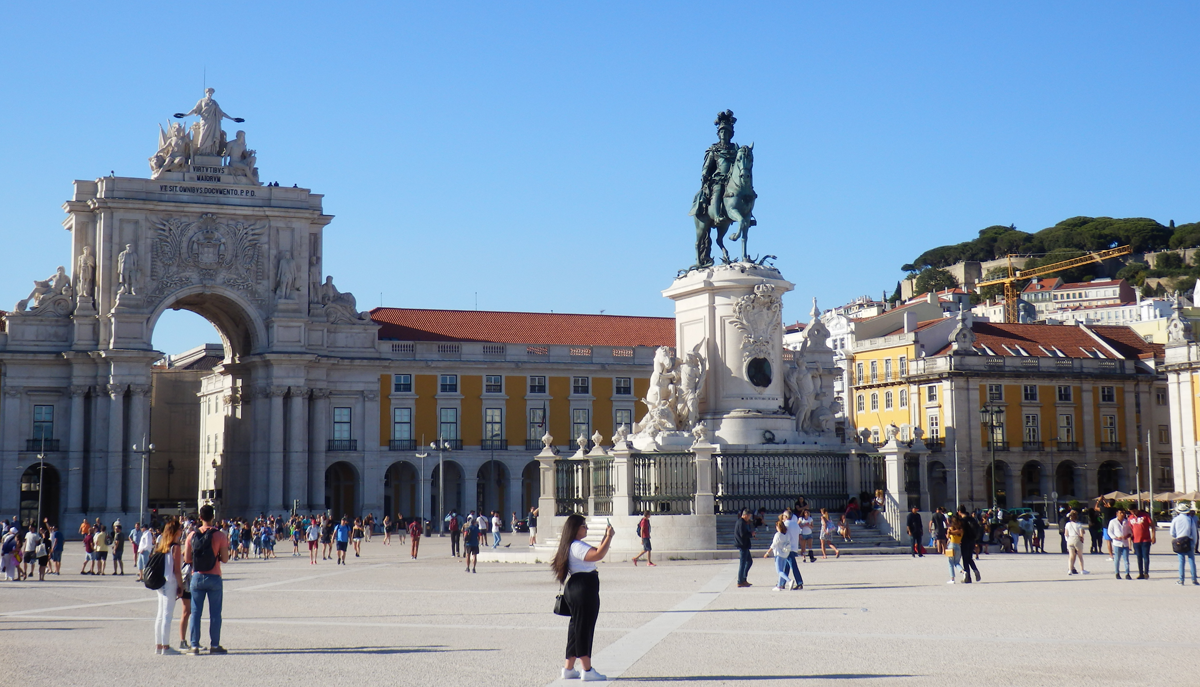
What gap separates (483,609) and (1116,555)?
10.9 metres

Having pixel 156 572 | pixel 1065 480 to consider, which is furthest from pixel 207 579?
pixel 1065 480

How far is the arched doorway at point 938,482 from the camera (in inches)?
2712

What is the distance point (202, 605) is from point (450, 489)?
59119mm

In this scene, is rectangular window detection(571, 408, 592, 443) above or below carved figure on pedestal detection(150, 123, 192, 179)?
below

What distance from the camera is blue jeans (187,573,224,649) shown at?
1368 centimetres

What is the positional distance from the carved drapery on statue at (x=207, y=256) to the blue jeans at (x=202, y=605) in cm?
5515

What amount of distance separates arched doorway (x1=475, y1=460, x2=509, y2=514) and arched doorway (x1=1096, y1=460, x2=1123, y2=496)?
29.5 meters

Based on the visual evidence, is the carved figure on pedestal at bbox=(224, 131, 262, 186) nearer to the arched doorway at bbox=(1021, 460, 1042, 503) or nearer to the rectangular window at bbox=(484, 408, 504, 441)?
the rectangular window at bbox=(484, 408, 504, 441)

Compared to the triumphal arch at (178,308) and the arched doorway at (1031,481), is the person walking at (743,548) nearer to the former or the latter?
the triumphal arch at (178,308)

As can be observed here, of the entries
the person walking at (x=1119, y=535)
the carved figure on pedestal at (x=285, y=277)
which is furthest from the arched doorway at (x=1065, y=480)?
the person walking at (x=1119, y=535)

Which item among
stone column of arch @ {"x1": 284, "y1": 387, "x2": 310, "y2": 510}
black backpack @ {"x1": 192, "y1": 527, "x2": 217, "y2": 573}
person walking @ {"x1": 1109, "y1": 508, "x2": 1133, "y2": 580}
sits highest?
stone column of arch @ {"x1": 284, "y1": 387, "x2": 310, "y2": 510}

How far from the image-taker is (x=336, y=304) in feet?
232

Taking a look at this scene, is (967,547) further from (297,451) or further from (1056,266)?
(1056,266)

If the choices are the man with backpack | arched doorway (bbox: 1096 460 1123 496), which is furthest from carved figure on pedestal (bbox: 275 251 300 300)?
the man with backpack
